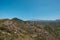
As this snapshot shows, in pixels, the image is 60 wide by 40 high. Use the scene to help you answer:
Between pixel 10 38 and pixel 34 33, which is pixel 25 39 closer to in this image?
pixel 10 38

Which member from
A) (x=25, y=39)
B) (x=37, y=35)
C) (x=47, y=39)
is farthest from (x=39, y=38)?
(x=25, y=39)

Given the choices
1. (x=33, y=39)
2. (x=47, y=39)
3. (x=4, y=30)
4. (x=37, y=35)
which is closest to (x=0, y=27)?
(x=4, y=30)

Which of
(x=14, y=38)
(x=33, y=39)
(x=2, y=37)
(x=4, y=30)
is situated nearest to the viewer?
(x=2, y=37)

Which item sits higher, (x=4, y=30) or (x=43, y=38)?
(x=4, y=30)

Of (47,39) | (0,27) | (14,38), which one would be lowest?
(47,39)

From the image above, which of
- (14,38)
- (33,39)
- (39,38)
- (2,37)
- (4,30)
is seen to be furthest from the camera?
(39,38)

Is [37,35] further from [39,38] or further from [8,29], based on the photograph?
[8,29]

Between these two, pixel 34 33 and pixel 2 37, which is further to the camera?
pixel 34 33

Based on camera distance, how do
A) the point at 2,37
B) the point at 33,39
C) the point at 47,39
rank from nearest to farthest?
1. the point at 2,37
2. the point at 33,39
3. the point at 47,39

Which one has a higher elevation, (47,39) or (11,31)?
(11,31)
